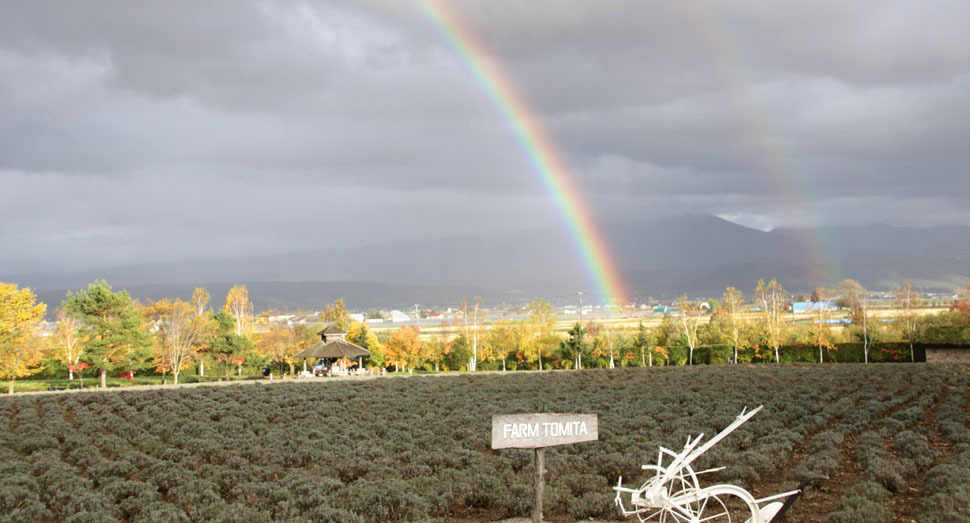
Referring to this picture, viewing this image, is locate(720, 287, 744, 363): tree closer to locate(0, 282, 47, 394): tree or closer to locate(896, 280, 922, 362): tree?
locate(896, 280, 922, 362): tree

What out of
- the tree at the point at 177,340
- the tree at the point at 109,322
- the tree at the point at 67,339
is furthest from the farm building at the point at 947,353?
the tree at the point at 67,339

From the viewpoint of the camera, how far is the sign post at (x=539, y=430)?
837cm

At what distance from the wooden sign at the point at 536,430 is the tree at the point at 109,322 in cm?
4802

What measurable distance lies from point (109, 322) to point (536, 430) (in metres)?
50.2

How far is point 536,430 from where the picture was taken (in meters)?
8.45

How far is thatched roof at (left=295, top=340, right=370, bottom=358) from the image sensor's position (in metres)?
47.7

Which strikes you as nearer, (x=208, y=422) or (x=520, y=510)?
(x=520, y=510)

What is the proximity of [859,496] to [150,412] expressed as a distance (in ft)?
83.0

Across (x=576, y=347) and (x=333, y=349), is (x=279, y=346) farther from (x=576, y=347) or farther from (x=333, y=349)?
(x=576, y=347)

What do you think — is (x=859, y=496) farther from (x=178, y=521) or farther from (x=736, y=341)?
(x=736, y=341)

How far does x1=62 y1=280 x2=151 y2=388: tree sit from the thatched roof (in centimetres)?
1352

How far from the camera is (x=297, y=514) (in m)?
11.0

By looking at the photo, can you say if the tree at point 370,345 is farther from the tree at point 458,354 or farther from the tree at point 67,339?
the tree at point 67,339

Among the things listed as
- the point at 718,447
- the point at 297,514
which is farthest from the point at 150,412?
the point at 718,447
